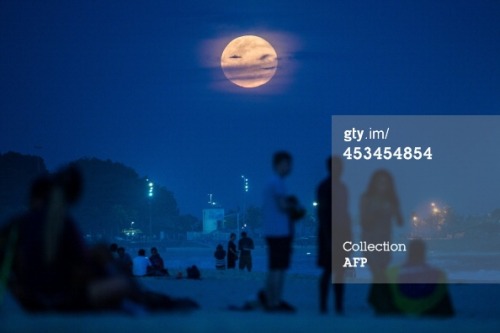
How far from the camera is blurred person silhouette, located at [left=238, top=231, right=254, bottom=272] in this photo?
92.1 feet

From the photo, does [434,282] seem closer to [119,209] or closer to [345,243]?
[345,243]

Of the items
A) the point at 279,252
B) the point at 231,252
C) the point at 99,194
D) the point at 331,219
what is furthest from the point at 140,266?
the point at 99,194

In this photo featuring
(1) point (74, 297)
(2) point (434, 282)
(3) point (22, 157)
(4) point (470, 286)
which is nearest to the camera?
(1) point (74, 297)

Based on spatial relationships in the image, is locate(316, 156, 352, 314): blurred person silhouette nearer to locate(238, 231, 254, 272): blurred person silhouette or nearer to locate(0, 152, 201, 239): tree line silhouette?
locate(238, 231, 254, 272): blurred person silhouette

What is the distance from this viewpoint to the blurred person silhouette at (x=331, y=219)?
397 inches

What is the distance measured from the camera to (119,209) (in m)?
121

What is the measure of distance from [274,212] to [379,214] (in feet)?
4.88

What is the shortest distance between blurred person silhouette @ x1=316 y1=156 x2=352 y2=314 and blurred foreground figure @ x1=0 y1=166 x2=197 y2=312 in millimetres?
3486

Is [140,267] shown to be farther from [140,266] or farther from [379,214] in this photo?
[379,214]

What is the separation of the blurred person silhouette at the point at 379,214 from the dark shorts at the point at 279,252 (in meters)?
1.18

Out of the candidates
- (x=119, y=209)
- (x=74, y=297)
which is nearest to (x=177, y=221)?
(x=119, y=209)

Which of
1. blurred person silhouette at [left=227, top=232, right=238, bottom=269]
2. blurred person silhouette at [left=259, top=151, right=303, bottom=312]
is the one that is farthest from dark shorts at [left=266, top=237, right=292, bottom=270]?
blurred person silhouette at [left=227, top=232, right=238, bottom=269]

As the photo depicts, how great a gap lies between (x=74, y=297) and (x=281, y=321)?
159 centimetres

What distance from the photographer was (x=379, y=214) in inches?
412
